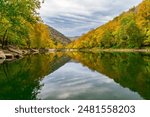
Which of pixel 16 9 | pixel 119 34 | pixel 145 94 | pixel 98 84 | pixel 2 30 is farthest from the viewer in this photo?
pixel 119 34

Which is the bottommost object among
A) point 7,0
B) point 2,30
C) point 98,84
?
point 98,84

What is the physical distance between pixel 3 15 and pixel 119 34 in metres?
60.7

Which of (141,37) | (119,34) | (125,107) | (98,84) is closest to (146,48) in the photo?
(141,37)

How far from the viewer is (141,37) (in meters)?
86.4

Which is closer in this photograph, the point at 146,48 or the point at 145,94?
the point at 145,94

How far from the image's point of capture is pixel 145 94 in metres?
13.8

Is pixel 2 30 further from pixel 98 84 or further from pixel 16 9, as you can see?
pixel 98 84

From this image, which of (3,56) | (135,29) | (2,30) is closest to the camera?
(3,56)

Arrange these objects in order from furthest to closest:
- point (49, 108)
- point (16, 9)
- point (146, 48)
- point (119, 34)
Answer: point (119, 34) < point (146, 48) < point (16, 9) < point (49, 108)

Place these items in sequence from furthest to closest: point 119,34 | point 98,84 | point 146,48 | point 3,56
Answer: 1. point 119,34
2. point 146,48
3. point 3,56
4. point 98,84

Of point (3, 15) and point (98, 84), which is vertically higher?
point (3, 15)

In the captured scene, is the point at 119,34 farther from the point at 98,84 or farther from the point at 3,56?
the point at 98,84

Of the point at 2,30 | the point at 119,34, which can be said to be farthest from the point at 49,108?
the point at 119,34

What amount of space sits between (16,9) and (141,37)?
4717cm
